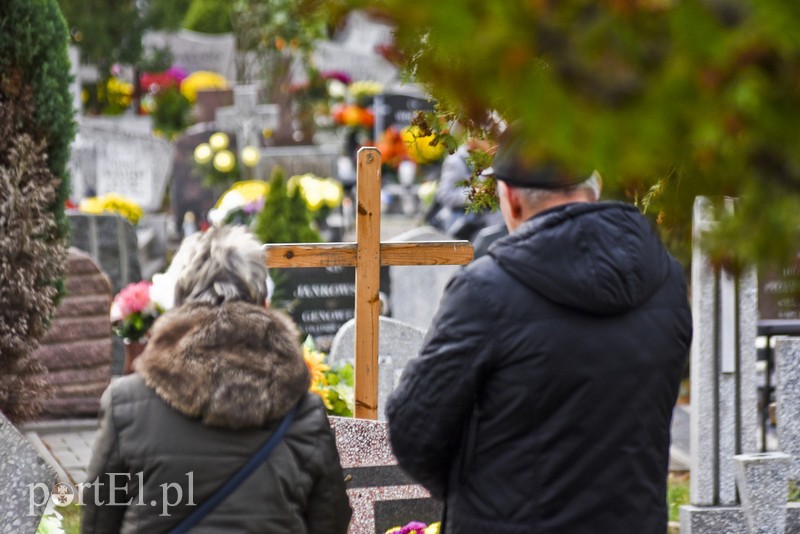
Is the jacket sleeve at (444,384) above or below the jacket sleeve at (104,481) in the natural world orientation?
above

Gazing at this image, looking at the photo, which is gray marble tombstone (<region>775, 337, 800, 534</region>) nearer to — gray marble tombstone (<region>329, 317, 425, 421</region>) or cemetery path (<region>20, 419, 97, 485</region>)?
gray marble tombstone (<region>329, 317, 425, 421</region>)

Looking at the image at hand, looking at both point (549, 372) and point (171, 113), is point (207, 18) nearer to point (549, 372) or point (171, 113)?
point (171, 113)

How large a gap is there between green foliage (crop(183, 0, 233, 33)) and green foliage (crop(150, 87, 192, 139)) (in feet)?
26.3

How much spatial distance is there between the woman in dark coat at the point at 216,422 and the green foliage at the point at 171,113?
1777 centimetres

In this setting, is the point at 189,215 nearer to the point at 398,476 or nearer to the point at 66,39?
the point at 66,39

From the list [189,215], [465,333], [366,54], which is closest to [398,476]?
[465,333]

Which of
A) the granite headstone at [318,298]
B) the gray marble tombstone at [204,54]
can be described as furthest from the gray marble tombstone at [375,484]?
the gray marble tombstone at [204,54]

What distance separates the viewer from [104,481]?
2.32 meters

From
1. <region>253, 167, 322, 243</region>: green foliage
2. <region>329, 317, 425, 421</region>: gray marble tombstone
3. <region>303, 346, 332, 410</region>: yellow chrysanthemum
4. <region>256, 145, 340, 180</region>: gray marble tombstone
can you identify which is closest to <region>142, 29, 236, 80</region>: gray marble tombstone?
<region>256, 145, 340, 180</region>: gray marble tombstone

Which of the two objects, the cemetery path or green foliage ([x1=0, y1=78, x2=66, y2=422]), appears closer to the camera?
green foliage ([x1=0, y1=78, x2=66, y2=422])

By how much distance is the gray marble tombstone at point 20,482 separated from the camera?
3191mm

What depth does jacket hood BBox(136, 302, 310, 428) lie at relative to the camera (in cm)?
233

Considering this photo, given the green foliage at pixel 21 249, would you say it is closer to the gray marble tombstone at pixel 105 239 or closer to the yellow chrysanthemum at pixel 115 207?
the gray marble tombstone at pixel 105 239

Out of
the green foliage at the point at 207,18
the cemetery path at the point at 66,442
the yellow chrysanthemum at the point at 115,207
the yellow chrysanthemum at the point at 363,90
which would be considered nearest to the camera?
the cemetery path at the point at 66,442
